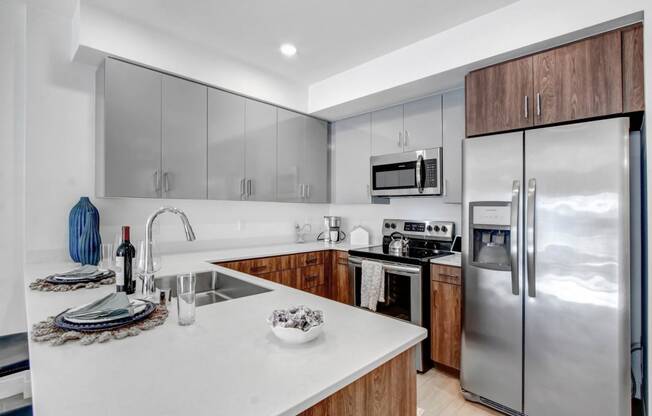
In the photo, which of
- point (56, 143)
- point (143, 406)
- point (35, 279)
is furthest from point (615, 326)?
A: point (56, 143)

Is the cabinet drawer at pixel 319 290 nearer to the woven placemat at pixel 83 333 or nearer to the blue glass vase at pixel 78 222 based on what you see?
the blue glass vase at pixel 78 222

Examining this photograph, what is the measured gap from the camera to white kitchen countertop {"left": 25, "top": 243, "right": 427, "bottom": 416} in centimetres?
68

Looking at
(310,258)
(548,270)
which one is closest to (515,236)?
(548,270)

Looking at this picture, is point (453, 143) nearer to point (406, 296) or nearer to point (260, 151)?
point (406, 296)

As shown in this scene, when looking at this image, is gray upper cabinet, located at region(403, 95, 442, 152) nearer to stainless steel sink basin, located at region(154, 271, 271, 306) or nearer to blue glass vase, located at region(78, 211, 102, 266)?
stainless steel sink basin, located at region(154, 271, 271, 306)

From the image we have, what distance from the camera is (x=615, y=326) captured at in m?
1.66

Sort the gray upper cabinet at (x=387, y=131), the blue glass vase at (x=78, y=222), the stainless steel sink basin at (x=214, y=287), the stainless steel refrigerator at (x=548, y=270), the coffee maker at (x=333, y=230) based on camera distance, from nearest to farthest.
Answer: the stainless steel refrigerator at (x=548, y=270), the stainless steel sink basin at (x=214, y=287), the blue glass vase at (x=78, y=222), the gray upper cabinet at (x=387, y=131), the coffee maker at (x=333, y=230)

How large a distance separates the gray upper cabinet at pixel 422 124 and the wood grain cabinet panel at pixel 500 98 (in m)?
0.53

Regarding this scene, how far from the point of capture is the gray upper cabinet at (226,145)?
283cm

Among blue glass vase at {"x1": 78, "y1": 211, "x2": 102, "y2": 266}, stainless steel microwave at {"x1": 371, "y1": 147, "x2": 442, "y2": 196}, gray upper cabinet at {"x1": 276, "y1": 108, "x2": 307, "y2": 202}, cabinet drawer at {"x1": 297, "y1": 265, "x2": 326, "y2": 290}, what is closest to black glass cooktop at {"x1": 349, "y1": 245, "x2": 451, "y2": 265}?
cabinet drawer at {"x1": 297, "y1": 265, "x2": 326, "y2": 290}

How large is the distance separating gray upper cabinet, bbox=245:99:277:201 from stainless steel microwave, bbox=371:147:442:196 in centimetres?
103

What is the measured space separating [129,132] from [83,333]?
176 cm

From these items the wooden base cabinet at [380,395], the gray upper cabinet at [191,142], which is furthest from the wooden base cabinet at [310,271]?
the wooden base cabinet at [380,395]

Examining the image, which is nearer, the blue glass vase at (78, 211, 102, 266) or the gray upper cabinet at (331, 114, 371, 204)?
the blue glass vase at (78, 211, 102, 266)
